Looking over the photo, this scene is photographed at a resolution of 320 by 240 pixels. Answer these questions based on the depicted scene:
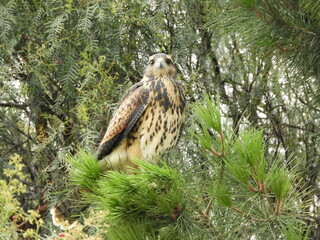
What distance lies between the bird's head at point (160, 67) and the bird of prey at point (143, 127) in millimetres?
141

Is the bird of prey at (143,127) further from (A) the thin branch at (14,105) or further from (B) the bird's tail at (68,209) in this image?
(A) the thin branch at (14,105)

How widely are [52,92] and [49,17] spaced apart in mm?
613

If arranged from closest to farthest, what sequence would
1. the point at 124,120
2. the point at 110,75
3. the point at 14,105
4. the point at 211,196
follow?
the point at 211,196 < the point at 124,120 < the point at 110,75 < the point at 14,105

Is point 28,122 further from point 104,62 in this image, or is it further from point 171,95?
point 171,95

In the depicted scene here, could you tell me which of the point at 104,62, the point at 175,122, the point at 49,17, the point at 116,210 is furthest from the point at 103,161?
the point at 49,17

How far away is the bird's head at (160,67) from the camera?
159 inches

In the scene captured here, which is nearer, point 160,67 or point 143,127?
point 143,127

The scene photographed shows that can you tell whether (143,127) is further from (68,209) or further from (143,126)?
(68,209)

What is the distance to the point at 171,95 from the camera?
3852mm

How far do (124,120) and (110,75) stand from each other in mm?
988

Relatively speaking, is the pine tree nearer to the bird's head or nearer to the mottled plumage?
the mottled plumage

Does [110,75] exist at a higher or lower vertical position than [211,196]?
higher

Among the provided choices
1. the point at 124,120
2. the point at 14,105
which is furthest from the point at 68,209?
the point at 14,105

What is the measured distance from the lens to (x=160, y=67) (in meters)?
4.03
